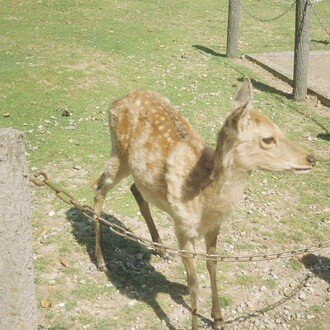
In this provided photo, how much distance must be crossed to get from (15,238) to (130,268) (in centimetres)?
243

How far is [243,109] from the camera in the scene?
355 cm

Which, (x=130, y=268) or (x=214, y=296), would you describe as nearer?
(x=214, y=296)

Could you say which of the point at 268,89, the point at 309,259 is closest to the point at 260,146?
the point at 309,259

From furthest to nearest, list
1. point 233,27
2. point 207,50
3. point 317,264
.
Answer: point 207,50, point 233,27, point 317,264

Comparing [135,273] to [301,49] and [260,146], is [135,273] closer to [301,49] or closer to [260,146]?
[260,146]

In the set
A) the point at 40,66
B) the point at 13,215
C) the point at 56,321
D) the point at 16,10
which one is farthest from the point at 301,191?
A: the point at 16,10

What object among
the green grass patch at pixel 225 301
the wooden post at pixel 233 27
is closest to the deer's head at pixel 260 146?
the green grass patch at pixel 225 301

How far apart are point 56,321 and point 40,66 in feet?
22.7

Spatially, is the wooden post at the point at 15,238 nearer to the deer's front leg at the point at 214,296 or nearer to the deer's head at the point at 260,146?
the deer's head at the point at 260,146

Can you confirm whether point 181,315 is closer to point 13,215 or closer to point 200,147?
point 200,147

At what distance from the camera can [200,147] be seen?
442 centimetres

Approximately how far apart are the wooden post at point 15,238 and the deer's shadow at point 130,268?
177 cm

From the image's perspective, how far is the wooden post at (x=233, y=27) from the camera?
11.5 meters

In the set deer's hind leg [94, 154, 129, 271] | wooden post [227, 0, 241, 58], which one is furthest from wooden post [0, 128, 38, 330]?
wooden post [227, 0, 241, 58]
